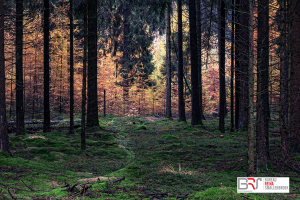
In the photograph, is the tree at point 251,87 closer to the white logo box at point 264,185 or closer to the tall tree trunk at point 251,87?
the tall tree trunk at point 251,87

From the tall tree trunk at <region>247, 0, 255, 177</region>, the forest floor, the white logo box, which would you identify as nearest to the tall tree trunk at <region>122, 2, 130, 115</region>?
the forest floor

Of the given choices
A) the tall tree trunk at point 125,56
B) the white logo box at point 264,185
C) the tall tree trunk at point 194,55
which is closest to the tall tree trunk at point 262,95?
the white logo box at point 264,185

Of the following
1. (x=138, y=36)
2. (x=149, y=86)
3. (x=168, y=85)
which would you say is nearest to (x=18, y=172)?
(x=168, y=85)

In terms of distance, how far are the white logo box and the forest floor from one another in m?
0.18

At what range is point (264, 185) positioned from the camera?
5406 millimetres

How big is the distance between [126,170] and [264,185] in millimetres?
3604

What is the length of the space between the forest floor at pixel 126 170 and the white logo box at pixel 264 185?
0.58 ft

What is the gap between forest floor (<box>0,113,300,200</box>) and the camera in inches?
174

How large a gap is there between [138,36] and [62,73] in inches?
477

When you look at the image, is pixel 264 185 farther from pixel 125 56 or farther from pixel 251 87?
pixel 125 56

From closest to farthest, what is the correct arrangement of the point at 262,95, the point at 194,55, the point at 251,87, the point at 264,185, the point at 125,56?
the point at 264,185 < the point at 251,87 < the point at 262,95 < the point at 194,55 < the point at 125,56

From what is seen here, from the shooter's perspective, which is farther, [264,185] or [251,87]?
[251,87]

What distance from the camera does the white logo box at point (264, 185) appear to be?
5061 millimetres

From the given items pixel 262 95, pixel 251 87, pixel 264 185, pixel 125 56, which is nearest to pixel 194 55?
pixel 262 95
